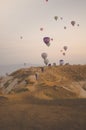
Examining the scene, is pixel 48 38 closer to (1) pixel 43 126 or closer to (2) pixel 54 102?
(2) pixel 54 102

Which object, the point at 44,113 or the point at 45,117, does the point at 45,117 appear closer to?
the point at 45,117

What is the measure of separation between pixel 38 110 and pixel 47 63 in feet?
113

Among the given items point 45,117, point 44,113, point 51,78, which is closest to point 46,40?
point 51,78

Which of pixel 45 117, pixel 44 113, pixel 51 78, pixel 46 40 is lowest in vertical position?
pixel 51 78

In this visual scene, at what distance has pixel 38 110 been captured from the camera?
20.0m

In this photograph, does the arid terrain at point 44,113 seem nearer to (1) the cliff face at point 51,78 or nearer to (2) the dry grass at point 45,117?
(2) the dry grass at point 45,117

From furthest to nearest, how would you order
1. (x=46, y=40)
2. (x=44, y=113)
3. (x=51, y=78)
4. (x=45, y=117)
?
(x=51, y=78), (x=46, y=40), (x=44, y=113), (x=45, y=117)

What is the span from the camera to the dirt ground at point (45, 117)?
52.6ft

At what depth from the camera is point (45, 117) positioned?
1789 cm

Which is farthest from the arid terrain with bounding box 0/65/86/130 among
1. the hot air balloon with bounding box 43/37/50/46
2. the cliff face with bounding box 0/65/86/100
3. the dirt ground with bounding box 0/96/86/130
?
the hot air balloon with bounding box 43/37/50/46

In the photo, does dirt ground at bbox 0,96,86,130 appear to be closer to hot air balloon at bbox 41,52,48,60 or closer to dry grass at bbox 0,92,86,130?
dry grass at bbox 0,92,86,130

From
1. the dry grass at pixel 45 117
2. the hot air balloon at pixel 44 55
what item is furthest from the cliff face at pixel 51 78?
the dry grass at pixel 45 117

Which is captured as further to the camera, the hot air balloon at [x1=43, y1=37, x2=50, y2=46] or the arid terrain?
the hot air balloon at [x1=43, y1=37, x2=50, y2=46]

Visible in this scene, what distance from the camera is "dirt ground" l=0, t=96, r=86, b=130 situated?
16.0 meters
